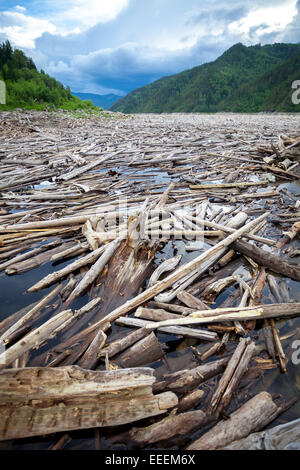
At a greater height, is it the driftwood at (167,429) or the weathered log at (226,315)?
the weathered log at (226,315)

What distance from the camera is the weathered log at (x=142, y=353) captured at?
2612 mm

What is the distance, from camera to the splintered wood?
208cm

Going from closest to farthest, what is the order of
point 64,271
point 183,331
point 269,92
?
1. point 183,331
2. point 64,271
3. point 269,92

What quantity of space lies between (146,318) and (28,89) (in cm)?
4683

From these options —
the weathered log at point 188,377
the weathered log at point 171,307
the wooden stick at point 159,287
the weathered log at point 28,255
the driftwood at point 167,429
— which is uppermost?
the weathered log at point 28,255

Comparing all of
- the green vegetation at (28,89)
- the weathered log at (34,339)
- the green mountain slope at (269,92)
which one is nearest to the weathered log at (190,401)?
the weathered log at (34,339)

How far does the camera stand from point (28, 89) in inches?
1507

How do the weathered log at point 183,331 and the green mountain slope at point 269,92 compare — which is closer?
the weathered log at point 183,331

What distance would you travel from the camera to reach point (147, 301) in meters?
3.38

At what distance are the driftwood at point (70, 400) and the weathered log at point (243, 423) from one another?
361 mm

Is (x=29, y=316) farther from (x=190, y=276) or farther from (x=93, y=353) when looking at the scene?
(x=190, y=276)

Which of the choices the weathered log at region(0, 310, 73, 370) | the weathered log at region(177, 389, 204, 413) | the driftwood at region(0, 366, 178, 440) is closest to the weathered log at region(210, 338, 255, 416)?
the weathered log at region(177, 389, 204, 413)

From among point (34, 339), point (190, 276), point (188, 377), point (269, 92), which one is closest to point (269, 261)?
point (190, 276)

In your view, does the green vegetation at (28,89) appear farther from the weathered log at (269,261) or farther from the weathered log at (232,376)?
the weathered log at (232,376)
